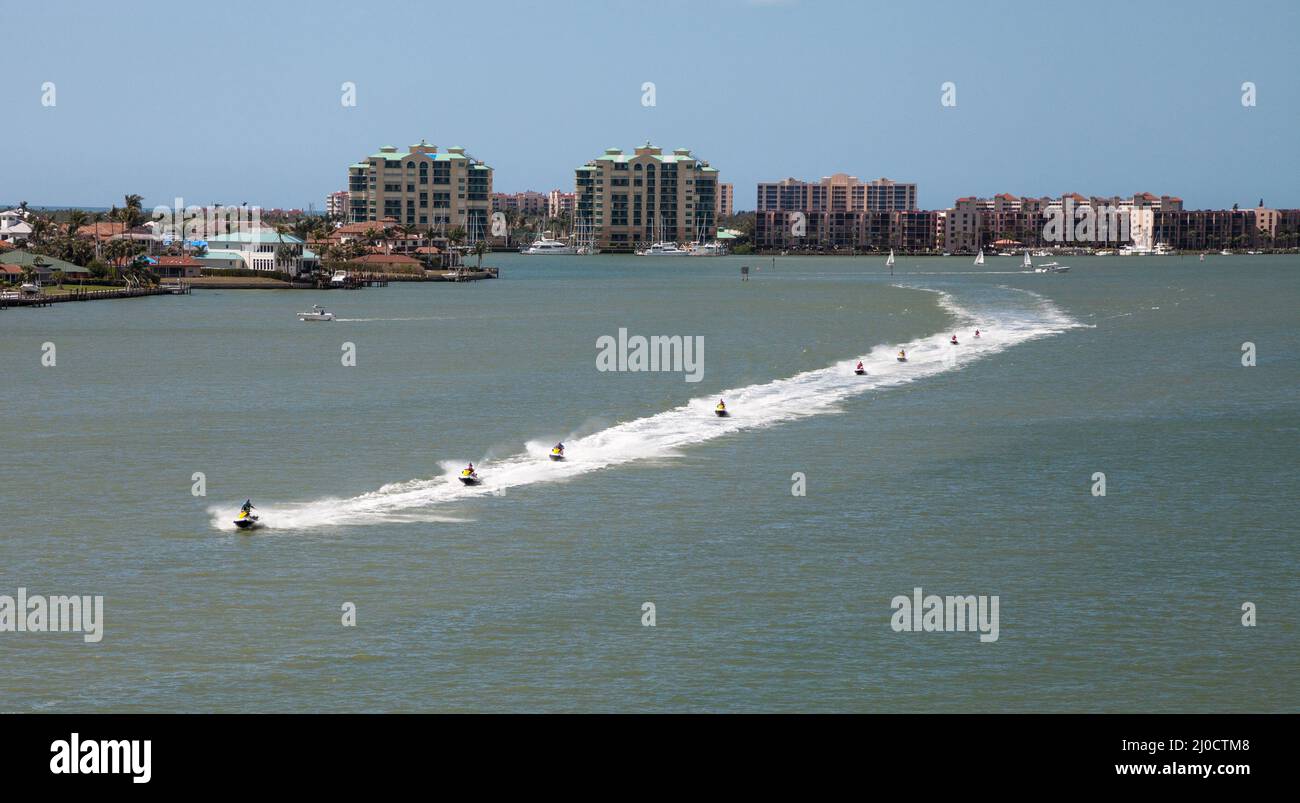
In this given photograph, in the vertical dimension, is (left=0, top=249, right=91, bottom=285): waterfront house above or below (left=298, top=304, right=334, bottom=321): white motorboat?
above

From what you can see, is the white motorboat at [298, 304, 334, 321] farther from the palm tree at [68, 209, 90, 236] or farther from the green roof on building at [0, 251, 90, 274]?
the palm tree at [68, 209, 90, 236]

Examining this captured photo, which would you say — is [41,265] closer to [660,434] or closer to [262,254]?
[262,254]

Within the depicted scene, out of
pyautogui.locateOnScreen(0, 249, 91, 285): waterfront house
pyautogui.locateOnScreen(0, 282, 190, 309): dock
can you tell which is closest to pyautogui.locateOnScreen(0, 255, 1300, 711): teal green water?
pyautogui.locateOnScreen(0, 282, 190, 309): dock

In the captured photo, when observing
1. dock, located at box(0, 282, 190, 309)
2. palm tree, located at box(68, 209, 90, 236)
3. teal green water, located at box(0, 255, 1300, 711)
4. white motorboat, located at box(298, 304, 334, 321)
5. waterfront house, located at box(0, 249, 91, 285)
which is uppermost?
palm tree, located at box(68, 209, 90, 236)

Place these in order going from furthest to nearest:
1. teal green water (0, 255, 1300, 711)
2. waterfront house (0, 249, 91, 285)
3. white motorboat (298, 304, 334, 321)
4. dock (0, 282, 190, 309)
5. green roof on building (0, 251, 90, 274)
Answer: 1. green roof on building (0, 251, 90, 274)
2. waterfront house (0, 249, 91, 285)
3. dock (0, 282, 190, 309)
4. white motorboat (298, 304, 334, 321)
5. teal green water (0, 255, 1300, 711)

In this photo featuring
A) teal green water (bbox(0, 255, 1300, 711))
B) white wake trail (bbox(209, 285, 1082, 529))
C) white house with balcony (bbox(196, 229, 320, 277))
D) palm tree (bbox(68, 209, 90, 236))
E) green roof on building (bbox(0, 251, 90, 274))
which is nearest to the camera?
teal green water (bbox(0, 255, 1300, 711))

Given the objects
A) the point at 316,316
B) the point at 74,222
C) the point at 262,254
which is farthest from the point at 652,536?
the point at 262,254

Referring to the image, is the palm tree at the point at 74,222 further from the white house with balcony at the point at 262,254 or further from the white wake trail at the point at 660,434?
the white wake trail at the point at 660,434
